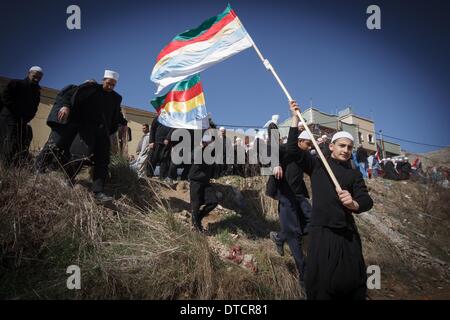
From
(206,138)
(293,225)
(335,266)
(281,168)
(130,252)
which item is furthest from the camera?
(206,138)

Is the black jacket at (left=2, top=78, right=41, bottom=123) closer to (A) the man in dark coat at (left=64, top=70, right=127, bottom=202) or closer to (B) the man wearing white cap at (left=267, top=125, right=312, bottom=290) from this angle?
(A) the man in dark coat at (left=64, top=70, right=127, bottom=202)

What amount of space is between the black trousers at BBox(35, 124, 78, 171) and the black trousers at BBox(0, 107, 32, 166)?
43cm

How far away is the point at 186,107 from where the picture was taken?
19.8 ft

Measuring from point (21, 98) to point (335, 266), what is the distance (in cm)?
516

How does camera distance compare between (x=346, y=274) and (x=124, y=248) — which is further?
(x=124, y=248)

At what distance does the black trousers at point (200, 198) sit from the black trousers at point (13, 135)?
8.73 feet

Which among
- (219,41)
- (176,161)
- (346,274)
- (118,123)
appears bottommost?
(346,274)

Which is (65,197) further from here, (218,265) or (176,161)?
(176,161)

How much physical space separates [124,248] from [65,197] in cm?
113

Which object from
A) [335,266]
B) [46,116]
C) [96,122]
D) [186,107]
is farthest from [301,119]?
[46,116]

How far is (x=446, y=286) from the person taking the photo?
5.36 metres

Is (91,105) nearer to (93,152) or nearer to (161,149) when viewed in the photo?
(93,152)
